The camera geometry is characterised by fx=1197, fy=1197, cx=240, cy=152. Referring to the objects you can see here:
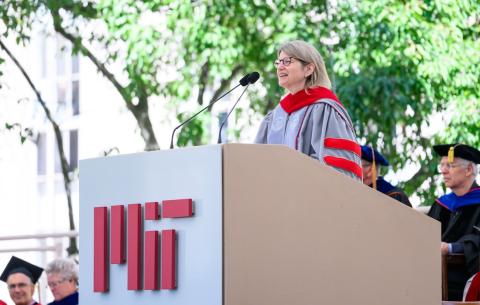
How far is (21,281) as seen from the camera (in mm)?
7965

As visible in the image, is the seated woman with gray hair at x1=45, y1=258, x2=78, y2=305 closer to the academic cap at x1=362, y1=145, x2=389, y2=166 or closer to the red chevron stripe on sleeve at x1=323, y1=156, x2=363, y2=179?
the academic cap at x1=362, y1=145, x2=389, y2=166

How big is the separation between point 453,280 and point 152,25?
534 centimetres

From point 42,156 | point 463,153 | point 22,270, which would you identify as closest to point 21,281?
point 22,270

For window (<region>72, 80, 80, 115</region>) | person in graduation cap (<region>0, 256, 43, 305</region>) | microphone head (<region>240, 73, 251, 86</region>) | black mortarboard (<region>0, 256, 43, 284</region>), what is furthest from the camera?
window (<region>72, 80, 80, 115</region>)

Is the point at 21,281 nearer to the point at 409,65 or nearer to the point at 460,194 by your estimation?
the point at 460,194

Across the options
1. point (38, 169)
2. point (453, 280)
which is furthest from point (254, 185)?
point (38, 169)

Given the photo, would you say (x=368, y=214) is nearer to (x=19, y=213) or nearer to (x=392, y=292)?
(x=392, y=292)

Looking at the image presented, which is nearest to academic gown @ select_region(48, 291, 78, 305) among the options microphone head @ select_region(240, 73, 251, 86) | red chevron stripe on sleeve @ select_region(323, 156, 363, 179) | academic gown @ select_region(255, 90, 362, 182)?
academic gown @ select_region(255, 90, 362, 182)

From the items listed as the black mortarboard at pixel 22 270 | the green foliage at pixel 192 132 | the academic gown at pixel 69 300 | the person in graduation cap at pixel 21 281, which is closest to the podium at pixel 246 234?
the academic gown at pixel 69 300

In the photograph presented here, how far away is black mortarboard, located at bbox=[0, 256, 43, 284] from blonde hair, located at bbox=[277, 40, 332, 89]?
3930mm

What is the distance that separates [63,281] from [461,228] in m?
2.60

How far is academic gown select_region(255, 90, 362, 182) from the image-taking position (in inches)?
175

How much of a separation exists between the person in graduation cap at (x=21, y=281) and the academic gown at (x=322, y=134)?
142 inches

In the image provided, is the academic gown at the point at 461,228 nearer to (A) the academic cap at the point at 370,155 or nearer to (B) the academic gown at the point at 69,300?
(A) the academic cap at the point at 370,155
